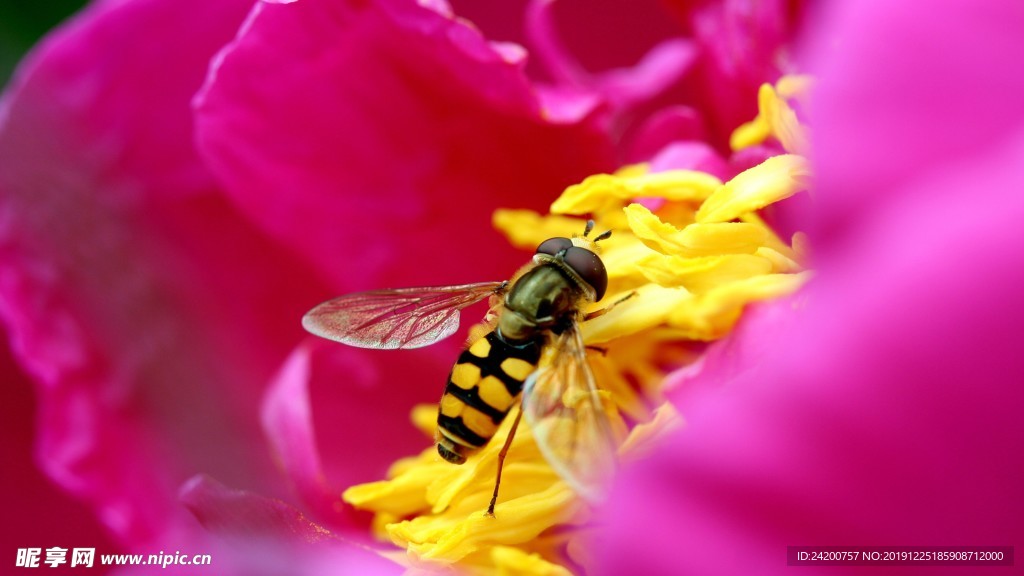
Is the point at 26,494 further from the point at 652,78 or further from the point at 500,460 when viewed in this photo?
the point at 652,78

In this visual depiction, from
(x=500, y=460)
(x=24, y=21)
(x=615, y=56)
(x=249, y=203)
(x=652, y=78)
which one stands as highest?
(x=24, y=21)

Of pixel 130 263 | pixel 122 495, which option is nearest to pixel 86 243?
pixel 130 263

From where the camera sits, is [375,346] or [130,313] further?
[130,313]

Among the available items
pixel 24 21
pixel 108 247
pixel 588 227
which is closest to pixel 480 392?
pixel 588 227

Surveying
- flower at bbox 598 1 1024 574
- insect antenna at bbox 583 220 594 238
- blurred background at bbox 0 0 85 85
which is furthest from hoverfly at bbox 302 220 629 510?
blurred background at bbox 0 0 85 85

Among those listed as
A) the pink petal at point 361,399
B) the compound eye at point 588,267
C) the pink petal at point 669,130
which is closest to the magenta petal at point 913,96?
the compound eye at point 588,267

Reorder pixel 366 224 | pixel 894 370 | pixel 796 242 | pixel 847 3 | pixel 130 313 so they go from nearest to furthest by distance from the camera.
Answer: pixel 894 370 → pixel 847 3 → pixel 796 242 → pixel 366 224 → pixel 130 313

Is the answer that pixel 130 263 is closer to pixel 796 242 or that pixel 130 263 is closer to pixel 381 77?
pixel 381 77

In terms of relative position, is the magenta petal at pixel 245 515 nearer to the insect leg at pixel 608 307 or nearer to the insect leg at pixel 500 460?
the insect leg at pixel 500 460
